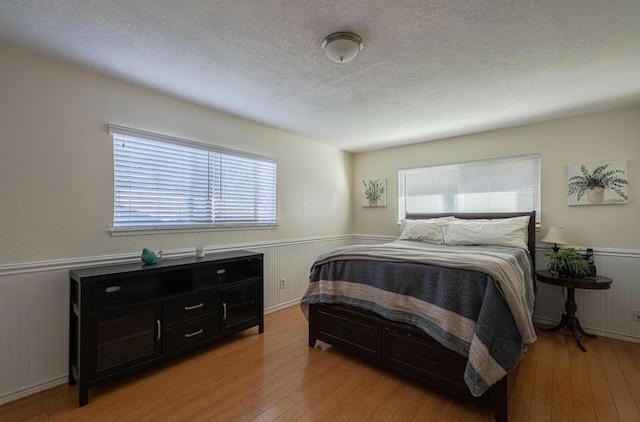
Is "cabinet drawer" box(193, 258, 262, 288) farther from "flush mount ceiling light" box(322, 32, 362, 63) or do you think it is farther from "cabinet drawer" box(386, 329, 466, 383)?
"flush mount ceiling light" box(322, 32, 362, 63)

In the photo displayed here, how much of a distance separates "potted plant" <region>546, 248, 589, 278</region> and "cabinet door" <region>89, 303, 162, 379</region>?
372cm

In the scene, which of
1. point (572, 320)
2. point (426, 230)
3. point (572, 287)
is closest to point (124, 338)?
point (426, 230)

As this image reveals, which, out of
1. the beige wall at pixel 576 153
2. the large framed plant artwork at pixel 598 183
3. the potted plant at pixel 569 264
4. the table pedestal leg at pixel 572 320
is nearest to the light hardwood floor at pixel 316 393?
the table pedestal leg at pixel 572 320

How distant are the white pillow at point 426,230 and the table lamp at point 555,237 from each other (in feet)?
3.29

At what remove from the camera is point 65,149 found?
2191 millimetres

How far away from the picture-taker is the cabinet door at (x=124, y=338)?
201cm

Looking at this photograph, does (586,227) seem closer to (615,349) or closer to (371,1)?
(615,349)

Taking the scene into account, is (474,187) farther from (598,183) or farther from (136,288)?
(136,288)

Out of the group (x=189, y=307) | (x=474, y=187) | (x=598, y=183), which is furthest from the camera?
(x=474, y=187)

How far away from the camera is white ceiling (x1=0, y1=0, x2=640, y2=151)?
158cm

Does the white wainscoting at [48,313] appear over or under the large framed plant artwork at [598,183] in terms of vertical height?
under

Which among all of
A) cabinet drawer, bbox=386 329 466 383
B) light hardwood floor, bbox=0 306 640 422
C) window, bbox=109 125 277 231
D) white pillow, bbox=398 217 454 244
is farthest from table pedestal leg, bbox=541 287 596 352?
window, bbox=109 125 277 231

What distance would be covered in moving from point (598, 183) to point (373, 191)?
269 centimetres

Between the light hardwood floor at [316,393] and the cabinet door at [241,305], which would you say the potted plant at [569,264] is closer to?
the light hardwood floor at [316,393]
